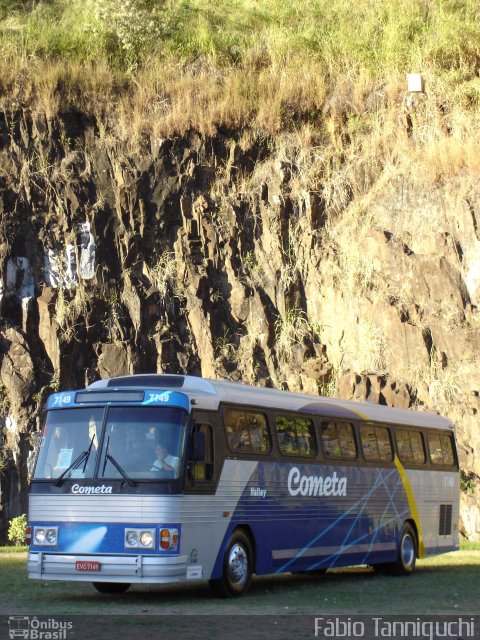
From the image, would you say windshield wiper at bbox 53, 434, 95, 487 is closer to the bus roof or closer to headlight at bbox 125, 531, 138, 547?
the bus roof

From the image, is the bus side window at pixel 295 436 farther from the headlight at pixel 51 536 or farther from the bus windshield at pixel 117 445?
the headlight at pixel 51 536

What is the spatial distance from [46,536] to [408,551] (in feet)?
26.9

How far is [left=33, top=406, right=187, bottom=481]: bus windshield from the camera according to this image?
12.6m

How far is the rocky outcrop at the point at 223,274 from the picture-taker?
24.4 m

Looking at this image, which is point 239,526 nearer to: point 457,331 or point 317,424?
point 317,424

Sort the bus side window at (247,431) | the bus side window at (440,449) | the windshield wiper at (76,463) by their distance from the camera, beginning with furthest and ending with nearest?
the bus side window at (440,449), the bus side window at (247,431), the windshield wiper at (76,463)

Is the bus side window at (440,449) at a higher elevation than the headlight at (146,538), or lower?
higher

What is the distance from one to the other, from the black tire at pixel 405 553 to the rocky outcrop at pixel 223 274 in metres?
5.30

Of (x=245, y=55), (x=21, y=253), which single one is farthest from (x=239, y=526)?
(x=245, y=55)

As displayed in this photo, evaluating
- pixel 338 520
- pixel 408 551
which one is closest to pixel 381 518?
pixel 408 551

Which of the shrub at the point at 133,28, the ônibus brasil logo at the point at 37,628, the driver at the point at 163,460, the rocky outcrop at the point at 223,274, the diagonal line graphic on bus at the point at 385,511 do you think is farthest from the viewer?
the shrub at the point at 133,28

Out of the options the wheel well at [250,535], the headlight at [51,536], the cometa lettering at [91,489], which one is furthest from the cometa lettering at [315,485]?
the headlight at [51,536]

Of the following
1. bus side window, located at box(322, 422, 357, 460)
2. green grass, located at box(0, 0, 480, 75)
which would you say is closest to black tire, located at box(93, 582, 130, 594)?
bus side window, located at box(322, 422, 357, 460)

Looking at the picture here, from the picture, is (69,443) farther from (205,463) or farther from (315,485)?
(315,485)
